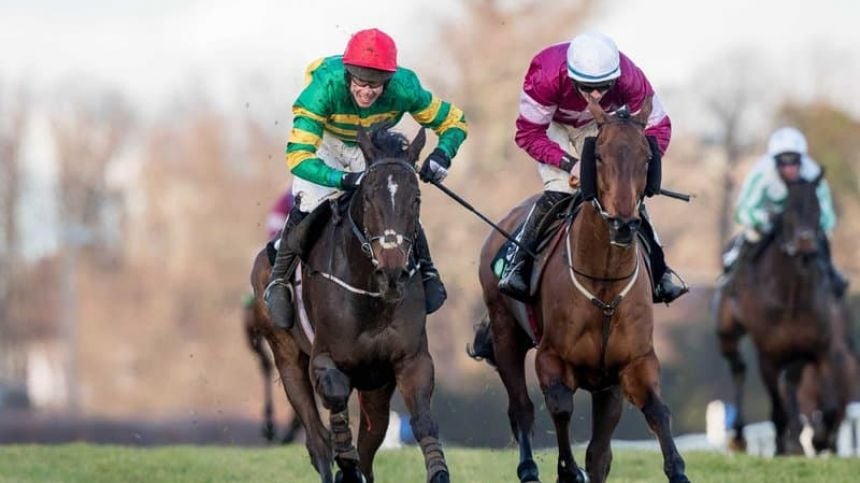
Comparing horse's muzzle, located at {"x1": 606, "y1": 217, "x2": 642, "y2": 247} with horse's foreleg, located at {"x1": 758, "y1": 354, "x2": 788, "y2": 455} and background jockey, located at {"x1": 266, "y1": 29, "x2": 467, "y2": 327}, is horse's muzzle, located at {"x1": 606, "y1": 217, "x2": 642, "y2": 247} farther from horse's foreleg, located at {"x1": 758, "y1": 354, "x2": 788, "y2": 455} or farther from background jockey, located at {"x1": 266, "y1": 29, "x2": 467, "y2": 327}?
horse's foreleg, located at {"x1": 758, "y1": 354, "x2": 788, "y2": 455}

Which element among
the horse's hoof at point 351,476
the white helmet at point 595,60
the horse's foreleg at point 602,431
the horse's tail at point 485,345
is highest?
the white helmet at point 595,60

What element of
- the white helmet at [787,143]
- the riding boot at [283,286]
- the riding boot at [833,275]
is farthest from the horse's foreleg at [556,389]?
the white helmet at [787,143]

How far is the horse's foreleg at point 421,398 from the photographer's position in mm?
10500

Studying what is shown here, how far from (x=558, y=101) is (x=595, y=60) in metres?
0.66

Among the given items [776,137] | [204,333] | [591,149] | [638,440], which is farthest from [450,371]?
[591,149]

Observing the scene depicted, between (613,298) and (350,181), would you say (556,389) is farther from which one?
(350,181)

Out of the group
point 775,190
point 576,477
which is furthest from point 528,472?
point 775,190

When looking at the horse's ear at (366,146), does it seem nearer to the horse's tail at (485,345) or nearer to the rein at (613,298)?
the rein at (613,298)

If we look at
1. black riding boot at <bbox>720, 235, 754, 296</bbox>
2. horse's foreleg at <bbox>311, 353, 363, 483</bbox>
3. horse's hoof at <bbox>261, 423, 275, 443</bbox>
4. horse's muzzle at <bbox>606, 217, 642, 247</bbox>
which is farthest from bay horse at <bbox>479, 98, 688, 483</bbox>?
horse's hoof at <bbox>261, 423, 275, 443</bbox>

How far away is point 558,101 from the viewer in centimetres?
1186

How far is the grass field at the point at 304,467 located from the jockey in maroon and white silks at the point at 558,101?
2.39m

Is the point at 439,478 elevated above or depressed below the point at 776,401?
below

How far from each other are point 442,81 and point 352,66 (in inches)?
1032

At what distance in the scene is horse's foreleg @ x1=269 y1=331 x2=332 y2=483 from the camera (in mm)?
11789
